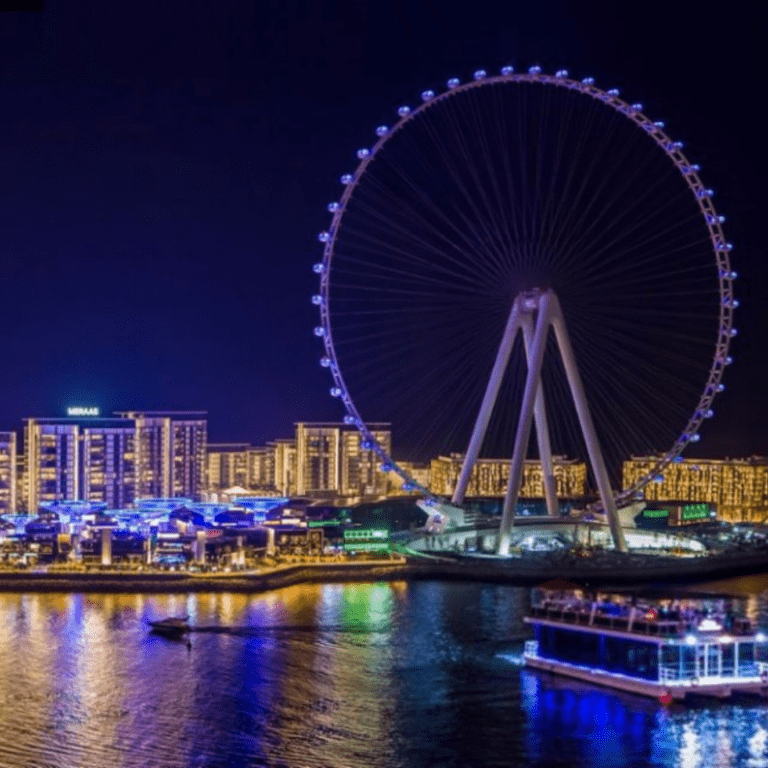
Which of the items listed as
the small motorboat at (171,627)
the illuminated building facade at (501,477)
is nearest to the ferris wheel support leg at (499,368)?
the small motorboat at (171,627)

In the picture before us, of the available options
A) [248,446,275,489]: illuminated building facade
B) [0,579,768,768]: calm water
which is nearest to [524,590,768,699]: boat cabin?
[0,579,768,768]: calm water

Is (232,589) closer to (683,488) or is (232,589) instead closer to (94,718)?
(94,718)

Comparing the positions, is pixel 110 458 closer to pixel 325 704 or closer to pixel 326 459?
pixel 326 459

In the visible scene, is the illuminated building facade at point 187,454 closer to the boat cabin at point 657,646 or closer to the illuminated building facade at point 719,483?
the illuminated building facade at point 719,483

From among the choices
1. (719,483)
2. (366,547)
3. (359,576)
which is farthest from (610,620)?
(719,483)

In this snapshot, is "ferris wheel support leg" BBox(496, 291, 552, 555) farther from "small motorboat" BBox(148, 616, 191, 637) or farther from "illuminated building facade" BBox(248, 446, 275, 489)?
"illuminated building facade" BBox(248, 446, 275, 489)

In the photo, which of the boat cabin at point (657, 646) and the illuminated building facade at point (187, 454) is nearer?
the boat cabin at point (657, 646)

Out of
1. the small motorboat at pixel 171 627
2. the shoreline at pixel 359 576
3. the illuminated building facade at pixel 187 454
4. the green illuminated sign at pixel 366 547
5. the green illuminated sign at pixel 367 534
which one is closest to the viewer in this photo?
the small motorboat at pixel 171 627

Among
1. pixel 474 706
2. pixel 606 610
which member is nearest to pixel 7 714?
pixel 474 706
